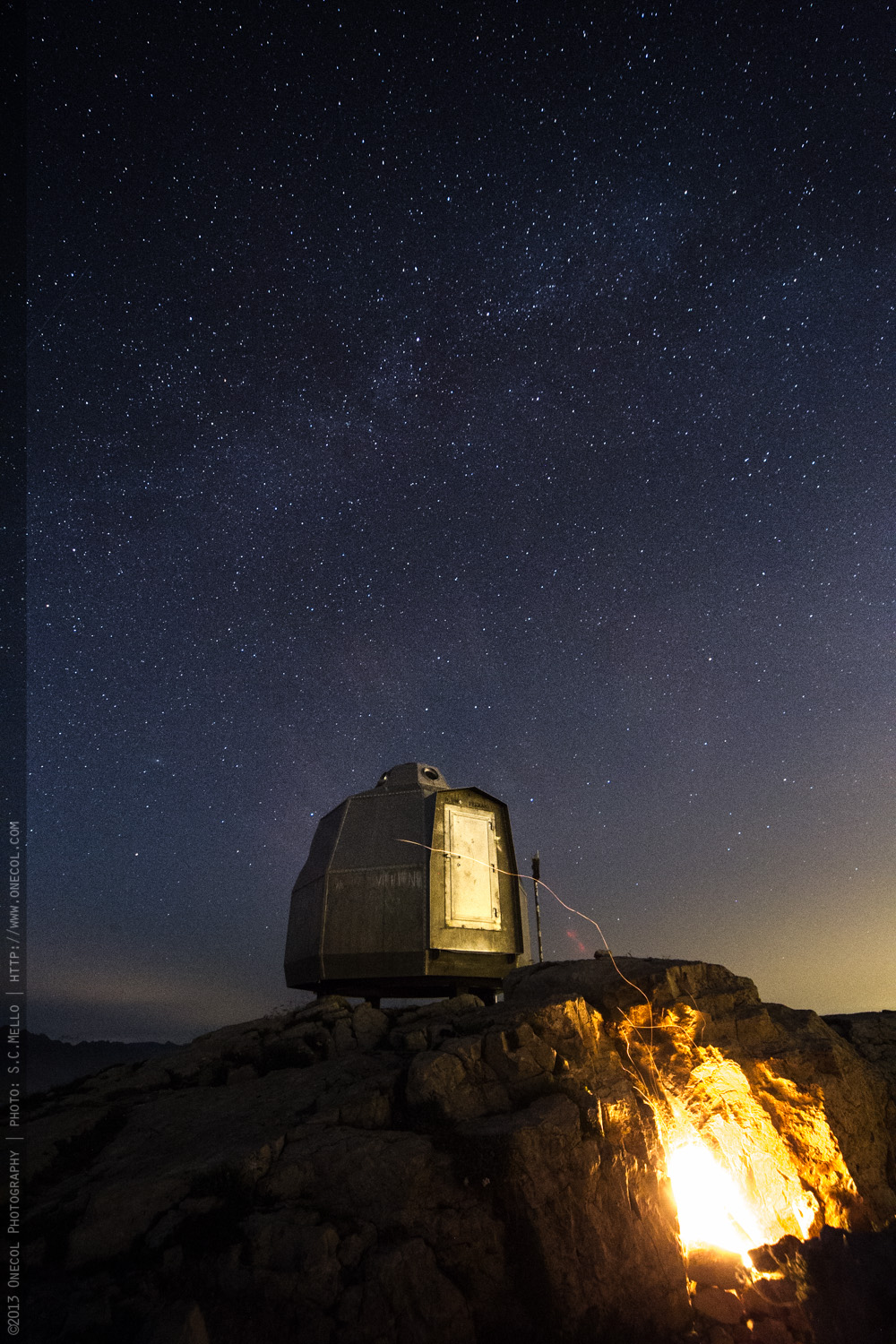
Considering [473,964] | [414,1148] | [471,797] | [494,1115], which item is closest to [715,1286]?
[494,1115]

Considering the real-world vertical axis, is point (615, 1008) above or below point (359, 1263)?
above

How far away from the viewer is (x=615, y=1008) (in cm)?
921

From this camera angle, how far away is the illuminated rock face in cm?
511

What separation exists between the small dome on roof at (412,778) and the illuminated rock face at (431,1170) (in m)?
7.43

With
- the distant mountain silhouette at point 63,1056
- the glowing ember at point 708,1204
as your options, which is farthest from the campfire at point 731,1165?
the distant mountain silhouette at point 63,1056

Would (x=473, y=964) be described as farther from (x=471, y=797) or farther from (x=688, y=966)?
(x=688, y=966)

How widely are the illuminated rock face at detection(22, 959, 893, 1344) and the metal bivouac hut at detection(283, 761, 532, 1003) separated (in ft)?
14.1

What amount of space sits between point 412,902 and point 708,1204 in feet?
25.4

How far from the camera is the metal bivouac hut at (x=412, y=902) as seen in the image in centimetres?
1405

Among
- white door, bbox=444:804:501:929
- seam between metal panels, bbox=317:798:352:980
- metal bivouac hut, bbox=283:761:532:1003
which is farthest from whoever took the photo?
white door, bbox=444:804:501:929

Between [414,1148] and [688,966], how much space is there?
587cm

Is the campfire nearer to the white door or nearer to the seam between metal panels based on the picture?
the white door

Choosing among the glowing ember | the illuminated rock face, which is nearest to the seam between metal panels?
the illuminated rock face

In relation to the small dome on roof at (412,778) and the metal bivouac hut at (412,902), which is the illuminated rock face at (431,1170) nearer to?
the metal bivouac hut at (412,902)
